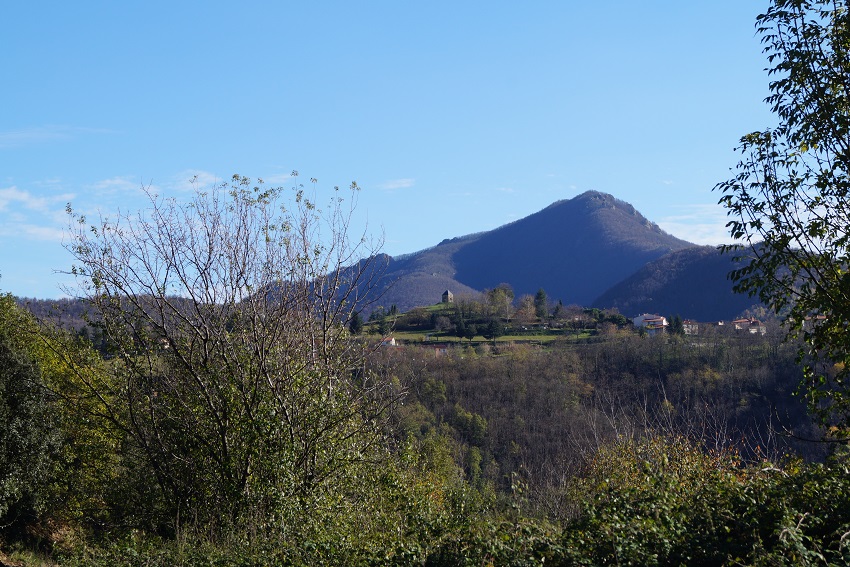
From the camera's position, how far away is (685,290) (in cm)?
11125

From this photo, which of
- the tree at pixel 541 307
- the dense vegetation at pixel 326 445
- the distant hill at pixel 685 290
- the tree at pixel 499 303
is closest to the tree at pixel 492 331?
the tree at pixel 499 303

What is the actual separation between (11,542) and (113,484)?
753 centimetres

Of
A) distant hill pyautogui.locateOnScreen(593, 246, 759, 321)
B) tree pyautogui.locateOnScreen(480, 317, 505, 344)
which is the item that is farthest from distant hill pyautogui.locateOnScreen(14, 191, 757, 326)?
tree pyautogui.locateOnScreen(480, 317, 505, 344)

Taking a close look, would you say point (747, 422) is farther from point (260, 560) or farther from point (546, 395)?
point (260, 560)

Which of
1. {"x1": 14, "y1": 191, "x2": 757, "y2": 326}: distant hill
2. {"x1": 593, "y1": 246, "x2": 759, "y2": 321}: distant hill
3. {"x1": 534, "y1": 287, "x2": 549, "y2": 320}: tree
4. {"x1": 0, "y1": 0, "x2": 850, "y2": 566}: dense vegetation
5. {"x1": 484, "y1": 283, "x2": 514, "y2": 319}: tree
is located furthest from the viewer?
{"x1": 14, "y1": 191, "x2": 757, "y2": 326}: distant hill

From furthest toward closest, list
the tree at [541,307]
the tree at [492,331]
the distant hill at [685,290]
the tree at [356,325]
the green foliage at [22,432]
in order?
the distant hill at [685,290]
the tree at [541,307]
the tree at [492,331]
the green foliage at [22,432]
the tree at [356,325]

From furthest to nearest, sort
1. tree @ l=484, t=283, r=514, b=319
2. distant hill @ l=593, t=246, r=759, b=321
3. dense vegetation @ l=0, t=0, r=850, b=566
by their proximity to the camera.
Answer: distant hill @ l=593, t=246, r=759, b=321 < tree @ l=484, t=283, r=514, b=319 < dense vegetation @ l=0, t=0, r=850, b=566

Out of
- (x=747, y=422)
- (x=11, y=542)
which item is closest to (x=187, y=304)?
(x=11, y=542)

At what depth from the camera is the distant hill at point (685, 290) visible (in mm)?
100125

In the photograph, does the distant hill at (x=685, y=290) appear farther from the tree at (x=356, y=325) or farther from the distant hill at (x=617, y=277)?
the tree at (x=356, y=325)

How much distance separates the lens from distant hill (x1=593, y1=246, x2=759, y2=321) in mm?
100125

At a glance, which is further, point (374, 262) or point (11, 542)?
point (11, 542)

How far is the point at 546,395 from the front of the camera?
53688 millimetres

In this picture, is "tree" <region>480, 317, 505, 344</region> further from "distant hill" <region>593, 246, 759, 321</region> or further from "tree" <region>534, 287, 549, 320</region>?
"distant hill" <region>593, 246, 759, 321</region>
